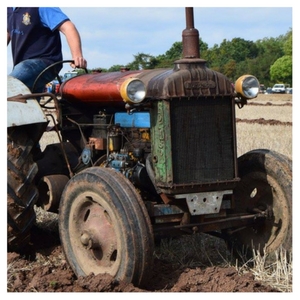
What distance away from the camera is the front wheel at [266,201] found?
432cm

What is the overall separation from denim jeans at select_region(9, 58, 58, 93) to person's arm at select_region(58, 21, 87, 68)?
0.27 metres

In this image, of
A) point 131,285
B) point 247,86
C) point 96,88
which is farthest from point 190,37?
point 131,285

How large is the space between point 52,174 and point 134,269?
1661 millimetres

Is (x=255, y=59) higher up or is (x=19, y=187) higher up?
(x=255, y=59)

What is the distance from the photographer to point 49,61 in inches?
202

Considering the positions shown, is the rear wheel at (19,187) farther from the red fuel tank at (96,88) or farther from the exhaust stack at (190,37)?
the exhaust stack at (190,37)

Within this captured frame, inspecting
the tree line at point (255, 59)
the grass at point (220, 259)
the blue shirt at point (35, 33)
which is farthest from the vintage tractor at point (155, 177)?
the tree line at point (255, 59)

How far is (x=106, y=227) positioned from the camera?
385cm

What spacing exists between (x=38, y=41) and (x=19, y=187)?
5.08ft

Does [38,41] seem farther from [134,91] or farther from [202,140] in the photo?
[202,140]

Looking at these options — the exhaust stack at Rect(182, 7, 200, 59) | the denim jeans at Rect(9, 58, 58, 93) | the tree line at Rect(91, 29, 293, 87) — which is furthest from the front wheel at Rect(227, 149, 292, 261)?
the tree line at Rect(91, 29, 293, 87)

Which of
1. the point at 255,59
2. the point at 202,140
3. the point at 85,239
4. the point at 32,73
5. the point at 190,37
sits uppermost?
the point at 255,59

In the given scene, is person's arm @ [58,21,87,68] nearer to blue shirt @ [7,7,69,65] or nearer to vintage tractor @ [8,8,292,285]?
blue shirt @ [7,7,69,65]

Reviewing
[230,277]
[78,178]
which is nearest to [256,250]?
[230,277]
